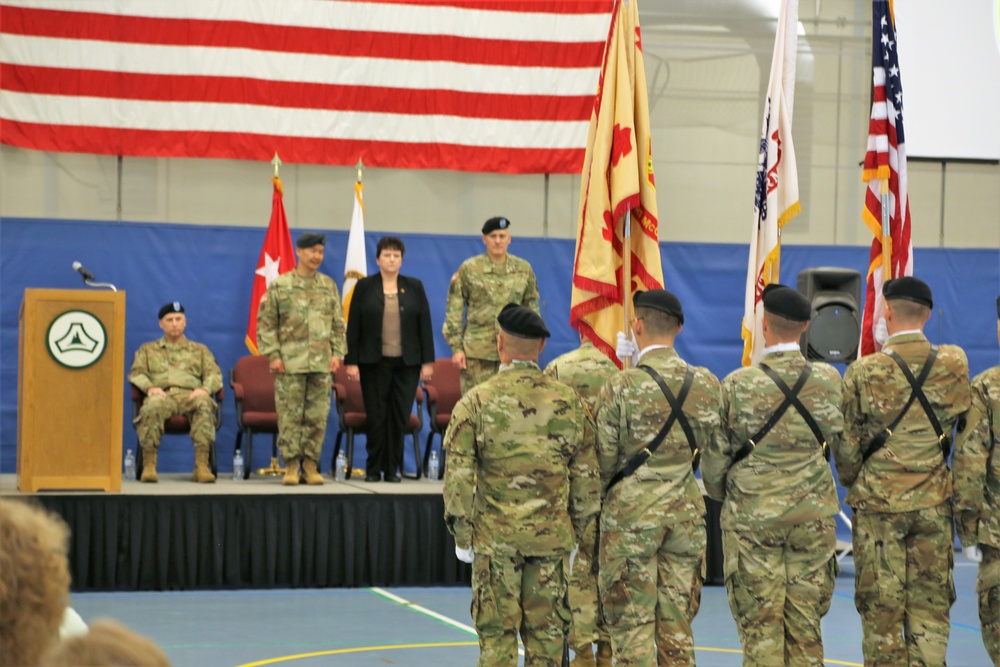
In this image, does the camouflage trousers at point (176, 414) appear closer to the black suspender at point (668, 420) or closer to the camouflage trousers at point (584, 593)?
the camouflage trousers at point (584, 593)

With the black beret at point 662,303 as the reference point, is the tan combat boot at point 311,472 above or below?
below

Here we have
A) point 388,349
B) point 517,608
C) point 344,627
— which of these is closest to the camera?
point 517,608

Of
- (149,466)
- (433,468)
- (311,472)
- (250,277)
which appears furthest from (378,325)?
(250,277)

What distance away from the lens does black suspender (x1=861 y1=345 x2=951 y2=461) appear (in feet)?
17.1

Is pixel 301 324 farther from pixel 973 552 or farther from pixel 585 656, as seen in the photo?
pixel 973 552

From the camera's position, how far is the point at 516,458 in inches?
184

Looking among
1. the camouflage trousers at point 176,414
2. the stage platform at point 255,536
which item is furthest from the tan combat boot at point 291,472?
the camouflage trousers at point 176,414

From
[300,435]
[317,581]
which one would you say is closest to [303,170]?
[300,435]

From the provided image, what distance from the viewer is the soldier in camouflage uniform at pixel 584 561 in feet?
18.1

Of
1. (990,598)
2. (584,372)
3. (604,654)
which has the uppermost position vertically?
(584,372)

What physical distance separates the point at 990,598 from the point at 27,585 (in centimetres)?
451

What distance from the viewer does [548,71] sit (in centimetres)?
1145

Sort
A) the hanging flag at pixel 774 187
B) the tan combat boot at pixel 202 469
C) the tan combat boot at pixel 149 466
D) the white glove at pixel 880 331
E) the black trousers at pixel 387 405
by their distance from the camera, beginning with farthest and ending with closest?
the black trousers at pixel 387 405 → the tan combat boot at pixel 202 469 → the tan combat boot at pixel 149 466 → the hanging flag at pixel 774 187 → the white glove at pixel 880 331

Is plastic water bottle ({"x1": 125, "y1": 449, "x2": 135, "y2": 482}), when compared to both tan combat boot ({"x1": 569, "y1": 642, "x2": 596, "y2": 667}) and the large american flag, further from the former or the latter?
tan combat boot ({"x1": 569, "y1": 642, "x2": 596, "y2": 667})
